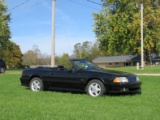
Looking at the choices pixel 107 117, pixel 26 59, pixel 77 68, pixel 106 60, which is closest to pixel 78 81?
pixel 77 68

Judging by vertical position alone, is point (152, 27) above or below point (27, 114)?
above

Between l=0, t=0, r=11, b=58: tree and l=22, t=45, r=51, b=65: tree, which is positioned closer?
l=0, t=0, r=11, b=58: tree

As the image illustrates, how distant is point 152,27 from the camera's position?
52.7 metres

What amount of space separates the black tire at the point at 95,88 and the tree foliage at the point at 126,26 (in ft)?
127

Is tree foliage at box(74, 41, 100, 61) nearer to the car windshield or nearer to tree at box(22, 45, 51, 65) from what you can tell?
tree at box(22, 45, 51, 65)

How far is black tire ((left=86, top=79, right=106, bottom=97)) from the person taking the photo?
36.1 feet

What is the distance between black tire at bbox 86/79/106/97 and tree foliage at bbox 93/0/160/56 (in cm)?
3875

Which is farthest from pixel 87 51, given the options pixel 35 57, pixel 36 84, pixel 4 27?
pixel 36 84

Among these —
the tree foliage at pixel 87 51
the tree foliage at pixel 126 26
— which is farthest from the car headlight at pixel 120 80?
the tree foliage at pixel 87 51

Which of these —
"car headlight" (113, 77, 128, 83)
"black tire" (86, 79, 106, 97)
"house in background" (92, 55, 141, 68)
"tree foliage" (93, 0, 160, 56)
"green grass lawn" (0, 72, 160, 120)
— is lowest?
"green grass lawn" (0, 72, 160, 120)

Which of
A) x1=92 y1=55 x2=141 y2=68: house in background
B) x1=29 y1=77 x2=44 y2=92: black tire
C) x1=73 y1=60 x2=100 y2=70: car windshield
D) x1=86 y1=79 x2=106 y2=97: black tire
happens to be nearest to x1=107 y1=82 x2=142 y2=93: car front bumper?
x1=86 y1=79 x2=106 y2=97: black tire

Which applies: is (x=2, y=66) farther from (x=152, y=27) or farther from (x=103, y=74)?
(x=152, y=27)

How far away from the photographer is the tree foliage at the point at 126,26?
50.7 meters

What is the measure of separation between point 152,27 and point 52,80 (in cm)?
4275
